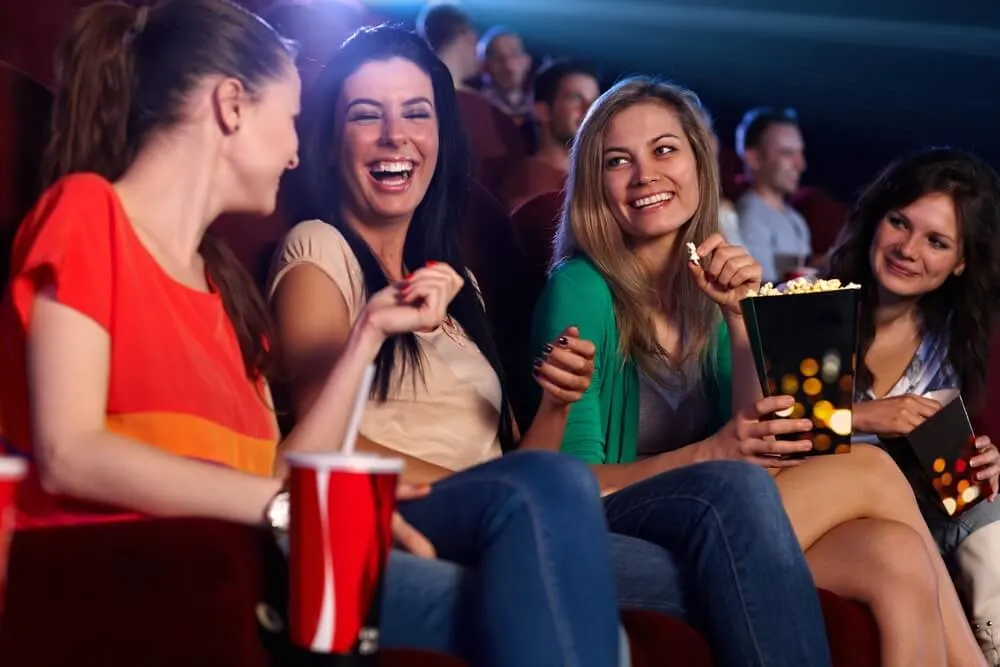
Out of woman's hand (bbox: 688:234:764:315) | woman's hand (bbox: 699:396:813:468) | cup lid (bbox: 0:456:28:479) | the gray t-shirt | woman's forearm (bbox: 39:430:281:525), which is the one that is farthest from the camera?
the gray t-shirt

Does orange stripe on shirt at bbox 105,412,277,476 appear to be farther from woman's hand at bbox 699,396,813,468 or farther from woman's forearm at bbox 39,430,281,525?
woman's hand at bbox 699,396,813,468

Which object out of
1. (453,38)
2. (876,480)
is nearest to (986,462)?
(876,480)

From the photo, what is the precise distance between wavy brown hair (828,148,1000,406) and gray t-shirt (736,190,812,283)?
47.0 inches

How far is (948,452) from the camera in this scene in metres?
1.36

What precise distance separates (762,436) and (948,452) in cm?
26

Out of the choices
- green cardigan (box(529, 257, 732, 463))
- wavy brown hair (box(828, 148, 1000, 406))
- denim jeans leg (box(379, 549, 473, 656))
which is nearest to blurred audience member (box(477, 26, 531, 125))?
wavy brown hair (box(828, 148, 1000, 406))

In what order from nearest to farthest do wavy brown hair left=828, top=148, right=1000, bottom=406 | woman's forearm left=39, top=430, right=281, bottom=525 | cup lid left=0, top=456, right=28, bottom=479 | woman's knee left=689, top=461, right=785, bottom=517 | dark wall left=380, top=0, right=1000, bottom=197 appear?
cup lid left=0, top=456, right=28, bottom=479, woman's forearm left=39, top=430, right=281, bottom=525, woman's knee left=689, top=461, right=785, bottom=517, wavy brown hair left=828, top=148, right=1000, bottom=406, dark wall left=380, top=0, right=1000, bottom=197

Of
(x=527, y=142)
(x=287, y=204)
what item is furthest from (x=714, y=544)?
(x=527, y=142)

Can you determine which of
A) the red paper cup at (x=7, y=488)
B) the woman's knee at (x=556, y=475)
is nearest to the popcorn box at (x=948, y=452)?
the woman's knee at (x=556, y=475)

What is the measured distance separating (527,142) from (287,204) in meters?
1.59

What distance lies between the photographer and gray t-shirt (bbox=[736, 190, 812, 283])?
289 cm

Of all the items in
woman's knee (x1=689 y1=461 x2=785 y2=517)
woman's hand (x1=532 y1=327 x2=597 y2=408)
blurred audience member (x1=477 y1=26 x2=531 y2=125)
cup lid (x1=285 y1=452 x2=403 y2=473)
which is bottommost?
woman's knee (x1=689 y1=461 x2=785 y2=517)

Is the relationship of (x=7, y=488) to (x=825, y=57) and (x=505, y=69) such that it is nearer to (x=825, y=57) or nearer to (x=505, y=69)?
(x=505, y=69)

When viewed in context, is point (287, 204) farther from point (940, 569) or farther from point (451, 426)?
point (940, 569)
